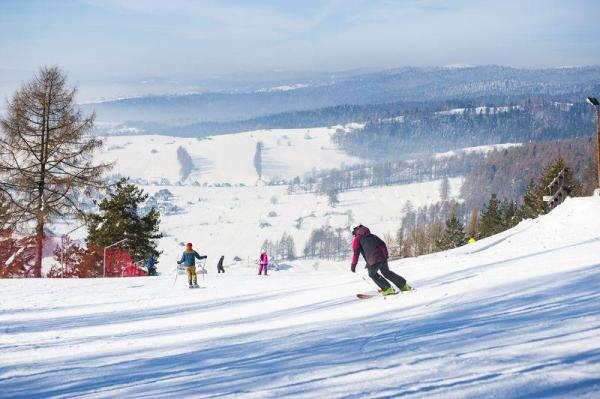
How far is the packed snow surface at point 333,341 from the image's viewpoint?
4691 millimetres

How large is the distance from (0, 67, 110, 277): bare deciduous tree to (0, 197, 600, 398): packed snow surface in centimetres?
1018

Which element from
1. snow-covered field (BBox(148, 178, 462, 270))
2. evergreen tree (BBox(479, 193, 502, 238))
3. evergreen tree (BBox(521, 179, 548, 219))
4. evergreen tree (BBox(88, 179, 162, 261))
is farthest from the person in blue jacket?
snow-covered field (BBox(148, 178, 462, 270))

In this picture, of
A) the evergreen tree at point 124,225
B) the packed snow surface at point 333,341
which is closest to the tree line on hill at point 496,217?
the evergreen tree at point 124,225

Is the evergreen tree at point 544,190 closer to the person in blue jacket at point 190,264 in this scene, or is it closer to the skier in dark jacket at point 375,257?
the person in blue jacket at point 190,264

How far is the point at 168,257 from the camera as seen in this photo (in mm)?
107750

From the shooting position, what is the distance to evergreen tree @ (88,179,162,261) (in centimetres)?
3183

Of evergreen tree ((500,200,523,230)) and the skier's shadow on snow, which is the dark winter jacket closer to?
the skier's shadow on snow

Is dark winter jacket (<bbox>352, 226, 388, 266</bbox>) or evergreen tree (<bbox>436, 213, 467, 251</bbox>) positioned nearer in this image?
dark winter jacket (<bbox>352, 226, 388, 266</bbox>)

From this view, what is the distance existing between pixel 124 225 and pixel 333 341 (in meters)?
27.6

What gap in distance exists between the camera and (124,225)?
32062mm

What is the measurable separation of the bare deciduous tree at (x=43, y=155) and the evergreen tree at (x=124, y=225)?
7288 mm

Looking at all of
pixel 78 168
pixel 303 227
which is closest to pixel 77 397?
pixel 78 168

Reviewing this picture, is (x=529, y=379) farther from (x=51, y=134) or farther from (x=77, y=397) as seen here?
(x=51, y=134)

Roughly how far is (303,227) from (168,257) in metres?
42.8
